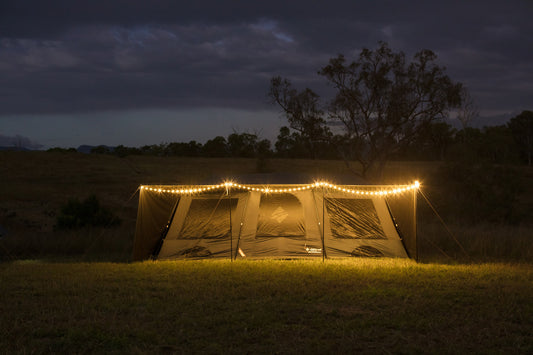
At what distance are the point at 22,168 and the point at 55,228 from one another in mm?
26669

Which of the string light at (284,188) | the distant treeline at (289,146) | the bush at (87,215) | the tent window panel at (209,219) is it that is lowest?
the bush at (87,215)

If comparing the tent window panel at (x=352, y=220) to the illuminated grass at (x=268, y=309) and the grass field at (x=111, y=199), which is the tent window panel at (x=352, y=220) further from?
the illuminated grass at (x=268, y=309)

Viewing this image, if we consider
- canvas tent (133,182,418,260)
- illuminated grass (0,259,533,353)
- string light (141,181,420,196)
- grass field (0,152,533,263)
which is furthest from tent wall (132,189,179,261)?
illuminated grass (0,259,533,353)

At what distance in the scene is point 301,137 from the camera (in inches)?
942

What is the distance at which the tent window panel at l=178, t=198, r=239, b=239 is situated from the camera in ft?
35.2

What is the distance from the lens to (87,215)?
54.2ft

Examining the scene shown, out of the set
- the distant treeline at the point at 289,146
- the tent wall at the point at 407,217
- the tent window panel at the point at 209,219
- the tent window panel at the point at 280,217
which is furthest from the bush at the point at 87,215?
the distant treeline at the point at 289,146

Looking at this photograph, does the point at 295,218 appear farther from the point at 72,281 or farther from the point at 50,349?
the point at 50,349

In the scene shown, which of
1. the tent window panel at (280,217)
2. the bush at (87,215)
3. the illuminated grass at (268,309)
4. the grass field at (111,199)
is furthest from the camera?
the bush at (87,215)

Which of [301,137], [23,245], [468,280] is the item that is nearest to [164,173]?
[301,137]

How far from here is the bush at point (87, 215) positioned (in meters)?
15.9

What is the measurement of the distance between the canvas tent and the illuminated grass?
131cm

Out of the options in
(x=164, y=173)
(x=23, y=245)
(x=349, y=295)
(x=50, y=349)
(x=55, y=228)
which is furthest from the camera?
(x=164, y=173)

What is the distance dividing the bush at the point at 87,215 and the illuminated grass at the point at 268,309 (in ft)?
23.2
